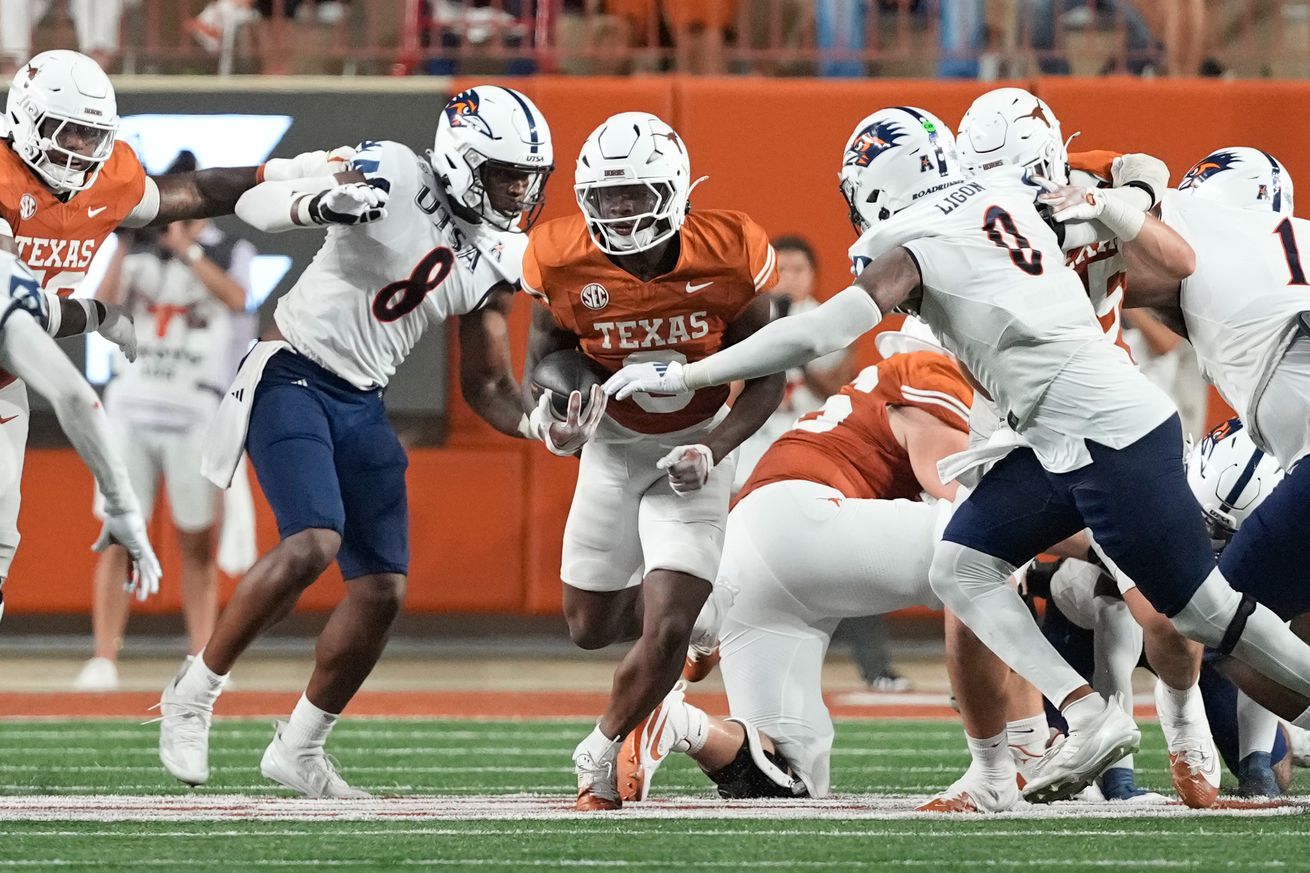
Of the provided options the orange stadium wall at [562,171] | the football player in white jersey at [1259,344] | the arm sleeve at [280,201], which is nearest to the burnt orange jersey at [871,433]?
the football player in white jersey at [1259,344]

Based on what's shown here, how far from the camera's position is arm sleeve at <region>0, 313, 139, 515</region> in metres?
3.82

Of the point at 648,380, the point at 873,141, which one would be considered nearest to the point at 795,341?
the point at 648,380

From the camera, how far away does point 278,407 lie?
15.3 feet

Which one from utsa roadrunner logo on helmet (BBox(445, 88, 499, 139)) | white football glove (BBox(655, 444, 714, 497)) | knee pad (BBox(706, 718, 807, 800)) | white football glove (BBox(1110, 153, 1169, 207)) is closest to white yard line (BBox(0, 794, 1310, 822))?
knee pad (BBox(706, 718, 807, 800))

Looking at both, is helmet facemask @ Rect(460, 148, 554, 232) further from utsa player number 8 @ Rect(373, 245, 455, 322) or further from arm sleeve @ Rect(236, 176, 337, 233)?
arm sleeve @ Rect(236, 176, 337, 233)

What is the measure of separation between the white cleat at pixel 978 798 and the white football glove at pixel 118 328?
2.07 metres

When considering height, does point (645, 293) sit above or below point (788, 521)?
above

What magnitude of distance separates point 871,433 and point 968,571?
94 centimetres

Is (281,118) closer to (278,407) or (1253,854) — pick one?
(278,407)

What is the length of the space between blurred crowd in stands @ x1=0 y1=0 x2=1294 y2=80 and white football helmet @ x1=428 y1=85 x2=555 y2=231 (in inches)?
153

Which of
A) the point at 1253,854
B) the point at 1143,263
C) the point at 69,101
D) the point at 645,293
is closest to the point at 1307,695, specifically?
the point at 1253,854

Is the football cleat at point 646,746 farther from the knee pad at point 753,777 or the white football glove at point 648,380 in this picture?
the white football glove at point 648,380

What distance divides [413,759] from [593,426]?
5.03ft

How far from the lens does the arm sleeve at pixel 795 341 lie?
3.87m
